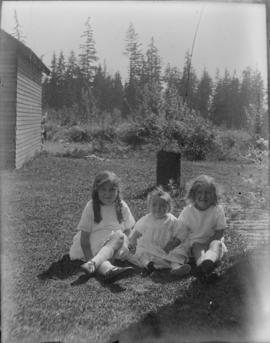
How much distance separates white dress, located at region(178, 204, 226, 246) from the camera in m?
4.24

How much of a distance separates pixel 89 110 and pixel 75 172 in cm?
48

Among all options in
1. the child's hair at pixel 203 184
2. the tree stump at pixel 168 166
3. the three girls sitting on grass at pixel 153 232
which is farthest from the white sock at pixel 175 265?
the tree stump at pixel 168 166

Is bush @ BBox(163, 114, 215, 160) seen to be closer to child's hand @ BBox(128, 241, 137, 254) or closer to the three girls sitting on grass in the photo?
the three girls sitting on grass

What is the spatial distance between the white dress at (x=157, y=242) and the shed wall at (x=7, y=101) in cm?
109

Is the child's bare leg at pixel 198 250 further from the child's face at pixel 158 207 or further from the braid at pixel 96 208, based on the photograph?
the braid at pixel 96 208

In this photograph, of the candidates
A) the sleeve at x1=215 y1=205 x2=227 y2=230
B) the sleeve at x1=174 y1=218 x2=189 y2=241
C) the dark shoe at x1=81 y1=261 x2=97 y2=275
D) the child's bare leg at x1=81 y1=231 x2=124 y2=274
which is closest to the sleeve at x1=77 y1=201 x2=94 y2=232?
the child's bare leg at x1=81 y1=231 x2=124 y2=274

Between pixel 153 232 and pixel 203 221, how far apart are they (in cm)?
38

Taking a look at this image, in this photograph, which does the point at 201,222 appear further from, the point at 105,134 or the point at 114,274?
the point at 105,134

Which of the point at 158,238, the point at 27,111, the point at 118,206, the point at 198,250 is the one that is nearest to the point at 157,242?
the point at 158,238

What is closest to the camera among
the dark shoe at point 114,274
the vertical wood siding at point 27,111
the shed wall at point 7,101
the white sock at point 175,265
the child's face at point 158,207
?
the shed wall at point 7,101

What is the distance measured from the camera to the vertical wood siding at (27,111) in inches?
148

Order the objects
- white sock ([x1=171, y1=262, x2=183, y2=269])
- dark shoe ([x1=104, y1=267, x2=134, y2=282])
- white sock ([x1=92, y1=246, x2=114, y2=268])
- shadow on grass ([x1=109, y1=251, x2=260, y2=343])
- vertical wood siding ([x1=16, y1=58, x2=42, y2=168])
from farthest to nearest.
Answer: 1. white sock ([x1=171, y1=262, x2=183, y2=269])
2. white sock ([x1=92, y1=246, x2=114, y2=268])
3. dark shoe ([x1=104, y1=267, x2=134, y2=282])
4. vertical wood siding ([x1=16, y1=58, x2=42, y2=168])
5. shadow on grass ([x1=109, y1=251, x2=260, y2=343])

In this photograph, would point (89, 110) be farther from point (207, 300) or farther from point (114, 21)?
point (207, 300)

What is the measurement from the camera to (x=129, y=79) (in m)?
3.93
